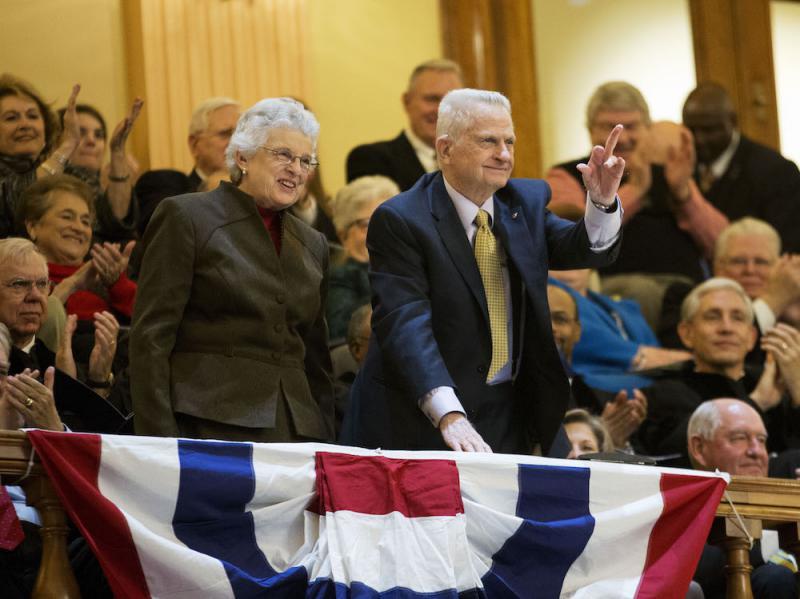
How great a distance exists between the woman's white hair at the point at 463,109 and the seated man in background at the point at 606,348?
197 cm

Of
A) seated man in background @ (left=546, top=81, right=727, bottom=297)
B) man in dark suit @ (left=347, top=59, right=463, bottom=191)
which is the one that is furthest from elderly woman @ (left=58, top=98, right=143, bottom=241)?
seated man in background @ (left=546, top=81, right=727, bottom=297)

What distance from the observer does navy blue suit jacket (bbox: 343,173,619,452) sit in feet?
11.2

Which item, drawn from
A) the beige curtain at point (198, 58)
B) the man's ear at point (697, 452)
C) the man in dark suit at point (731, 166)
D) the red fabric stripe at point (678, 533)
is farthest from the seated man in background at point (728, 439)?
the beige curtain at point (198, 58)

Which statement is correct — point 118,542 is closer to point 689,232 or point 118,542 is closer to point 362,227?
point 362,227

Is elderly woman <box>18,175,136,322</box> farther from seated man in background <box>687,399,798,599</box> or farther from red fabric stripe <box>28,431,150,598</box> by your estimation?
seated man in background <box>687,399,798,599</box>

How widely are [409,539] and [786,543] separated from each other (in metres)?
1.12

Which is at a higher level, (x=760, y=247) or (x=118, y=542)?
(x=760, y=247)

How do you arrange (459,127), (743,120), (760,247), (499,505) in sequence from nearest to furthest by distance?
(499,505) → (459,127) → (760,247) → (743,120)

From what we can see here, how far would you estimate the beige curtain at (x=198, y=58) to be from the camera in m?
6.01

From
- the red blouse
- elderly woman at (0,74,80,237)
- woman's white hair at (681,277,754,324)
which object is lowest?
woman's white hair at (681,277,754,324)

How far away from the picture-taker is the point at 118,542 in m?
2.89

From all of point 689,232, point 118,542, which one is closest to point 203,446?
point 118,542

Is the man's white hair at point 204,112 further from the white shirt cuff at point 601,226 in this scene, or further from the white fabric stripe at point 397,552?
the white fabric stripe at point 397,552

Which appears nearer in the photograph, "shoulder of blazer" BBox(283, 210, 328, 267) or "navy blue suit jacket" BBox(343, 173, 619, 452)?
"navy blue suit jacket" BBox(343, 173, 619, 452)
